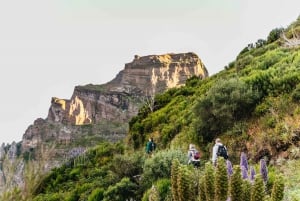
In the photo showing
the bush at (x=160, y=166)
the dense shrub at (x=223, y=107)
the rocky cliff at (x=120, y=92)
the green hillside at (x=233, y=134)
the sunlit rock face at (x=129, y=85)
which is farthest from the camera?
the sunlit rock face at (x=129, y=85)

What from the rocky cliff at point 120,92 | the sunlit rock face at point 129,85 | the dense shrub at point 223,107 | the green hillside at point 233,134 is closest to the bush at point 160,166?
the green hillside at point 233,134

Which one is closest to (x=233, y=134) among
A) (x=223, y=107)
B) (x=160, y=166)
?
(x=223, y=107)

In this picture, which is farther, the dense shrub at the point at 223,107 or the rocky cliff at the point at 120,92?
the rocky cliff at the point at 120,92

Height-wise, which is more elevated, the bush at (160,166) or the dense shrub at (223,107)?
the dense shrub at (223,107)

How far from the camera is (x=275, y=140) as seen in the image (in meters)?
14.7

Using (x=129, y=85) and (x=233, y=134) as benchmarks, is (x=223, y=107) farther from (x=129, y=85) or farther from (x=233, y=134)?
(x=129, y=85)

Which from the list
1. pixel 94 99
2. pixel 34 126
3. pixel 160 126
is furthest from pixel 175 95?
pixel 94 99

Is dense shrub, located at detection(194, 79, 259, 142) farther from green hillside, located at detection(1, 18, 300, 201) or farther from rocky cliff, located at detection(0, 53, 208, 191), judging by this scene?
rocky cliff, located at detection(0, 53, 208, 191)

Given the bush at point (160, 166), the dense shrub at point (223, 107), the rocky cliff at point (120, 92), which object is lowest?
the bush at point (160, 166)

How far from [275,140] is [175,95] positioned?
17.6m

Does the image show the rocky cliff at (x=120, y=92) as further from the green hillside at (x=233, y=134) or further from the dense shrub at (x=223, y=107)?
the dense shrub at (x=223, y=107)

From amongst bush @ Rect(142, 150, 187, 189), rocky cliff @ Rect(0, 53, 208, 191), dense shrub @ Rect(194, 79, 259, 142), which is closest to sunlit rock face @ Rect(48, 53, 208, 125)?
rocky cliff @ Rect(0, 53, 208, 191)

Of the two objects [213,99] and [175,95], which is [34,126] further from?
[213,99]

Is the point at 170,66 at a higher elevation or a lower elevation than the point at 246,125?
higher
